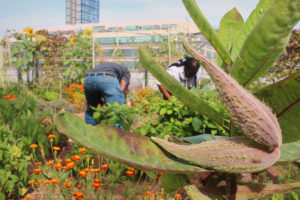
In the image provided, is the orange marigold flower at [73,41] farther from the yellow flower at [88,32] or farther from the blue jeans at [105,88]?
the blue jeans at [105,88]

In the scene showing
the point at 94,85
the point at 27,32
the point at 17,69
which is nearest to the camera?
the point at 94,85

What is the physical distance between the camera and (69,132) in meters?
0.40

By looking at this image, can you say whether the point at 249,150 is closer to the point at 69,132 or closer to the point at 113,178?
the point at 69,132

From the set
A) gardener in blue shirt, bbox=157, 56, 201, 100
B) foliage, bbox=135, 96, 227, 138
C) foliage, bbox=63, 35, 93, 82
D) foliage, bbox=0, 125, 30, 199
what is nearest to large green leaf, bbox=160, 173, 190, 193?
foliage, bbox=135, 96, 227, 138

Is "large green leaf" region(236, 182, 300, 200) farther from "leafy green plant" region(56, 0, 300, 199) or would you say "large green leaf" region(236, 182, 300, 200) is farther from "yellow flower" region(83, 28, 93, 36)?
"yellow flower" region(83, 28, 93, 36)

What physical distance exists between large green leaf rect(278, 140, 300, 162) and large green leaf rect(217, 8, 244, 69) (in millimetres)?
242

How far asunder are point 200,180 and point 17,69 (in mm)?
13399

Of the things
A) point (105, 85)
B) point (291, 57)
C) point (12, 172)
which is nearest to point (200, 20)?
point (12, 172)

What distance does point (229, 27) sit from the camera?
0.67 metres

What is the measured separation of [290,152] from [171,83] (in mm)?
288

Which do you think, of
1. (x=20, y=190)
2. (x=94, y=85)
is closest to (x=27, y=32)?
(x=94, y=85)

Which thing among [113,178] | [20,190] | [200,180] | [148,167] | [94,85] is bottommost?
[20,190]

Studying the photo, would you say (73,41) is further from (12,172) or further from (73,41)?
(12,172)

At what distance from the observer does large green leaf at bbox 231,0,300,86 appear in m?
0.35
